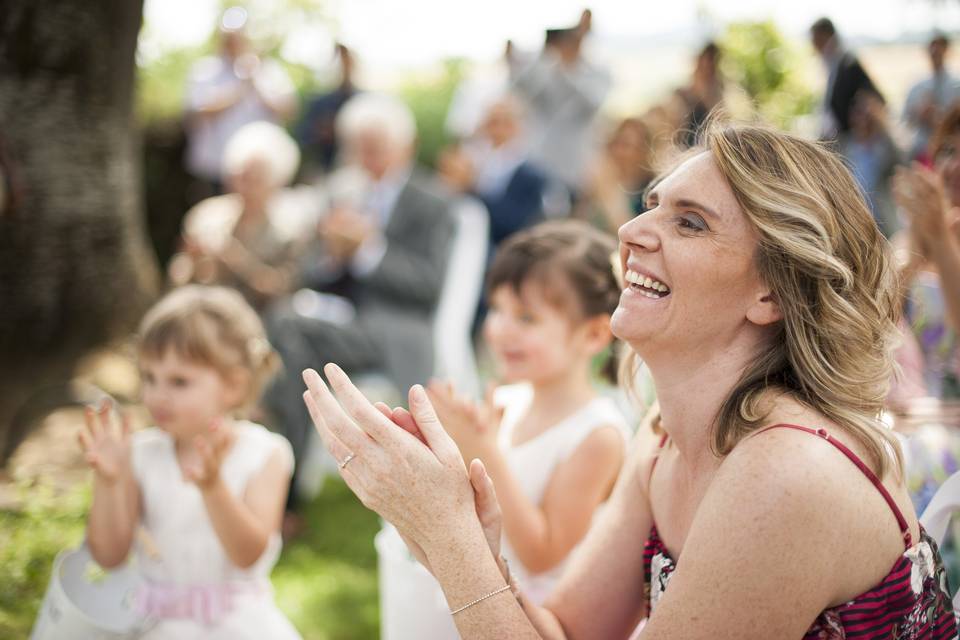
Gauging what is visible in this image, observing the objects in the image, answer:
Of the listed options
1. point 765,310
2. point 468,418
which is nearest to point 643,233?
point 765,310

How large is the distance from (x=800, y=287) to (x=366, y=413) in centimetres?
76

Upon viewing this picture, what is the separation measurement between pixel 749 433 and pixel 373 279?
11.2ft

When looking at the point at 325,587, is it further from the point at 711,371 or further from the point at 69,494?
the point at 711,371

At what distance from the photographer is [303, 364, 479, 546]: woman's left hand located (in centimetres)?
155

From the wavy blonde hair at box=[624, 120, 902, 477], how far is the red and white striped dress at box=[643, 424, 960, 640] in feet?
0.35

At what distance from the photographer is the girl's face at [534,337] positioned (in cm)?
270

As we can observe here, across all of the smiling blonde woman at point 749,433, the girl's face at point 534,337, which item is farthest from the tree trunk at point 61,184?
the smiling blonde woman at point 749,433

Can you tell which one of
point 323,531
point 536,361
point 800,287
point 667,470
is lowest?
point 323,531

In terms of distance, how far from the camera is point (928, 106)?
3.79 meters

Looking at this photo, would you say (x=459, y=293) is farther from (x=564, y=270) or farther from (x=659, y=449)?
(x=659, y=449)

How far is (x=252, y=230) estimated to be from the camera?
5133 mm

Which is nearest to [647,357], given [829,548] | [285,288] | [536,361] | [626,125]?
[829,548]

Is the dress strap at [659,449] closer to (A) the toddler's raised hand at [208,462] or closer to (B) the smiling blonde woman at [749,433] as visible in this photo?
(B) the smiling blonde woman at [749,433]

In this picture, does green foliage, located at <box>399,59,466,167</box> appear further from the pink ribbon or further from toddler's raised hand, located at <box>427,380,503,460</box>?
toddler's raised hand, located at <box>427,380,503,460</box>
